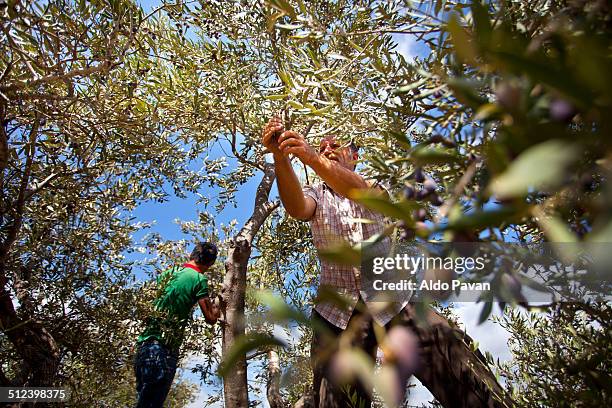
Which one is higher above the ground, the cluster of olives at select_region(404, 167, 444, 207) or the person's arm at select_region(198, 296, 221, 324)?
the person's arm at select_region(198, 296, 221, 324)

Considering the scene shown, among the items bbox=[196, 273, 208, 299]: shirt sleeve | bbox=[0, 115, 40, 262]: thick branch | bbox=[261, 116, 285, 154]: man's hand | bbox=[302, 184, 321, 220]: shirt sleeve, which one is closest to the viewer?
bbox=[261, 116, 285, 154]: man's hand

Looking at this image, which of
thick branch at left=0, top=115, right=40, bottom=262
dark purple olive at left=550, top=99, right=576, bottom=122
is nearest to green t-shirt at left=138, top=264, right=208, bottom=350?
thick branch at left=0, top=115, right=40, bottom=262

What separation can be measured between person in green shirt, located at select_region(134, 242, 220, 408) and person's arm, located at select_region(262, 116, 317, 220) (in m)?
2.70

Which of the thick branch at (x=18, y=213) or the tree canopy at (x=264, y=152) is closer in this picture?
the tree canopy at (x=264, y=152)

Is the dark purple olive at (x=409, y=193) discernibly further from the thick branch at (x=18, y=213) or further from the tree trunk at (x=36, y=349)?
the tree trunk at (x=36, y=349)

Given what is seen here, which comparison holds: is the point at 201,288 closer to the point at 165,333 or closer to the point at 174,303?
the point at 174,303

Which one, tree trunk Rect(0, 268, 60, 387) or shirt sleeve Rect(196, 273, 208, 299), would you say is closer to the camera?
tree trunk Rect(0, 268, 60, 387)

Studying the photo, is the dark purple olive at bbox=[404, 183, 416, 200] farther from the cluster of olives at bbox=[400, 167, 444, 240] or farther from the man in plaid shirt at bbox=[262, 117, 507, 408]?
the man in plaid shirt at bbox=[262, 117, 507, 408]

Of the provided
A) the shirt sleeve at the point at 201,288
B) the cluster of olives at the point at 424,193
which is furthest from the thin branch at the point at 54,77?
the shirt sleeve at the point at 201,288

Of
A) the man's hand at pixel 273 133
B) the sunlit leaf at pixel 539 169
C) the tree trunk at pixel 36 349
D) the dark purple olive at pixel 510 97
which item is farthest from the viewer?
the tree trunk at pixel 36 349

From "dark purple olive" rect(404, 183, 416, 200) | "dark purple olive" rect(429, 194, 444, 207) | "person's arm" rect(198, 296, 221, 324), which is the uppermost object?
"person's arm" rect(198, 296, 221, 324)

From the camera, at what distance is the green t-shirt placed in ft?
16.7

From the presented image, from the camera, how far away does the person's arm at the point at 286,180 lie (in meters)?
2.14

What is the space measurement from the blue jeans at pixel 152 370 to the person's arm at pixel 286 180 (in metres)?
2.79
